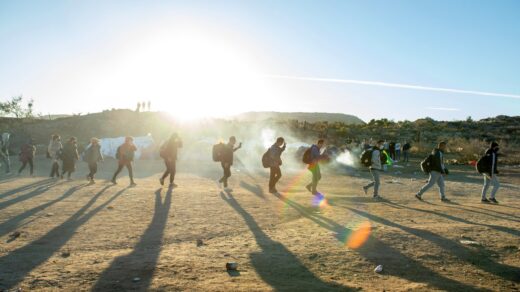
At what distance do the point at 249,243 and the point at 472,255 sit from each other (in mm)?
3664

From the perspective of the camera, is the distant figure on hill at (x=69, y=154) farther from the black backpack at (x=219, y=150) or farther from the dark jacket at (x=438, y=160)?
the dark jacket at (x=438, y=160)

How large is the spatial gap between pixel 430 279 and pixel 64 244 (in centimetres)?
565

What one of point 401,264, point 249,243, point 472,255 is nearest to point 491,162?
point 472,255

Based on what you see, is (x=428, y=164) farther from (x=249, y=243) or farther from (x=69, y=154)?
(x=69, y=154)

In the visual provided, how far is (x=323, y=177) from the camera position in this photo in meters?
20.9

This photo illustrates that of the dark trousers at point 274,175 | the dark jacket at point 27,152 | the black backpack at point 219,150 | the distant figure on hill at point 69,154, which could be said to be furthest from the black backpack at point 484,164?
the dark jacket at point 27,152

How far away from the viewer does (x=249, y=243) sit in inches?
283

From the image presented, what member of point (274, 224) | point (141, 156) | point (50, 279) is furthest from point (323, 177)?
point (50, 279)

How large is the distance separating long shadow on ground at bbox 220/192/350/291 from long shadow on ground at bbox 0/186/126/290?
305cm

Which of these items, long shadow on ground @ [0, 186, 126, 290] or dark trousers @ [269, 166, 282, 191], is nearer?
long shadow on ground @ [0, 186, 126, 290]

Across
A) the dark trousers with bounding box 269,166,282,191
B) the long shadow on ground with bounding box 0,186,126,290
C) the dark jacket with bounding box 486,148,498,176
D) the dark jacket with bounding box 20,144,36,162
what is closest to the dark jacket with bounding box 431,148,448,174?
the dark jacket with bounding box 486,148,498,176

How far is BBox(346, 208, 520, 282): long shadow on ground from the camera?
6.07 metres

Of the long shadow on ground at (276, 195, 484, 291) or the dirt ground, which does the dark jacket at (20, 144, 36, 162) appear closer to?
the dirt ground

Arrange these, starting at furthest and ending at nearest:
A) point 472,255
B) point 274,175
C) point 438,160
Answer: point 274,175 → point 438,160 → point 472,255
